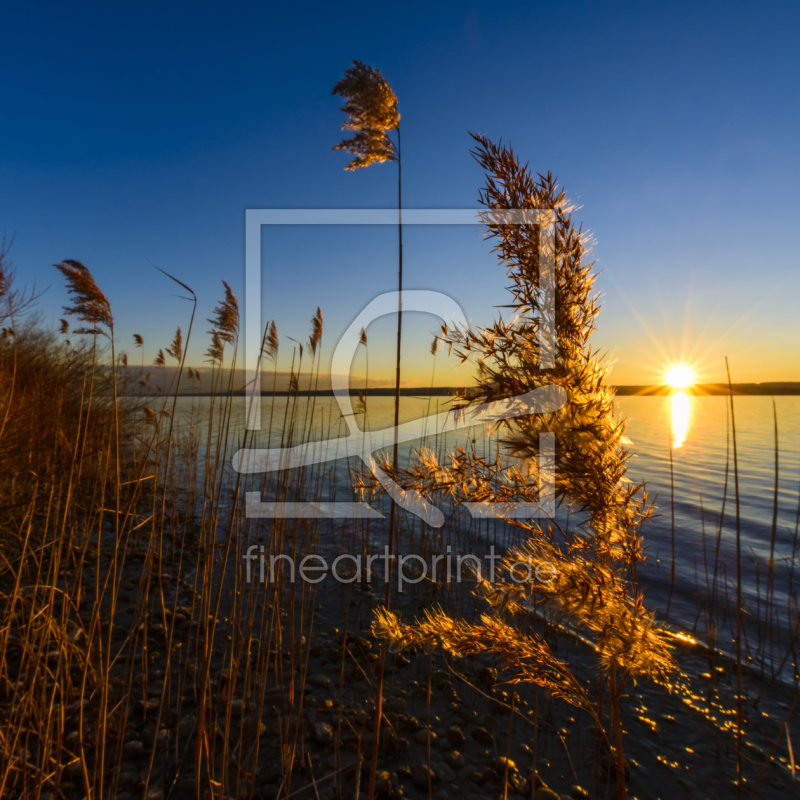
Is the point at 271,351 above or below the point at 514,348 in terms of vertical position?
above

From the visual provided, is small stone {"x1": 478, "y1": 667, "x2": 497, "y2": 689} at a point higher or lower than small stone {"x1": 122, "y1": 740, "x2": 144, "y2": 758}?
lower

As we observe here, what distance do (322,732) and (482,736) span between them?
3.31 feet

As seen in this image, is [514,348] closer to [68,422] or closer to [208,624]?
[208,624]

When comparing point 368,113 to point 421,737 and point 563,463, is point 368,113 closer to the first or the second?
point 563,463

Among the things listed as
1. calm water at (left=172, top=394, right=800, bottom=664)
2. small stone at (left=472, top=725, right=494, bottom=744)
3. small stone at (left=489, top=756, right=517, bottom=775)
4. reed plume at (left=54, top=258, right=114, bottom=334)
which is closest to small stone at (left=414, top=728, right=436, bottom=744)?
small stone at (left=472, top=725, right=494, bottom=744)

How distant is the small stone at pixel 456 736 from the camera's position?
8.56ft

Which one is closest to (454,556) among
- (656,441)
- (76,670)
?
(76,670)

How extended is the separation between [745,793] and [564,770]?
0.98 m

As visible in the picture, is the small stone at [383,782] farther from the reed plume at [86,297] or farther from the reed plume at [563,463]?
the reed plume at [86,297]

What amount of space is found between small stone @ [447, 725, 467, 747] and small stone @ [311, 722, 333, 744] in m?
0.75

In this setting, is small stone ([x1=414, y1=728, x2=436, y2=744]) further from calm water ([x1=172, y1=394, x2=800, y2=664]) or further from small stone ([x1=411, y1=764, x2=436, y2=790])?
calm water ([x1=172, y1=394, x2=800, y2=664])

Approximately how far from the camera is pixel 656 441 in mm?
15719

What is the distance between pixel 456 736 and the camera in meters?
2.63

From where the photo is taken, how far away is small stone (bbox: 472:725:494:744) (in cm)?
263
